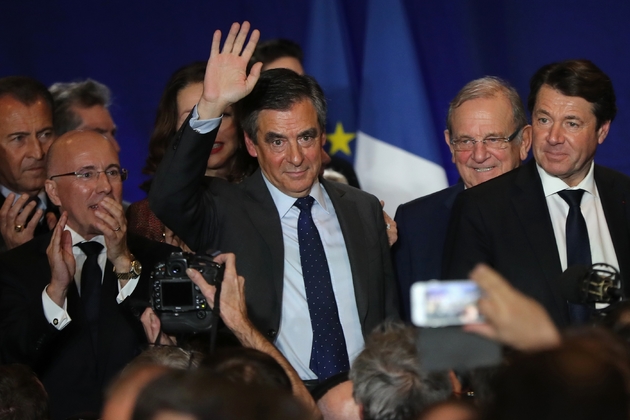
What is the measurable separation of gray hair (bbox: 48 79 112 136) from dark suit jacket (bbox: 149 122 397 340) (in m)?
1.42

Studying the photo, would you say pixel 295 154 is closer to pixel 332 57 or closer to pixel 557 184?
pixel 557 184

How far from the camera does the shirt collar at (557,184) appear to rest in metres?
3.38

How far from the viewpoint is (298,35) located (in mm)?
5559

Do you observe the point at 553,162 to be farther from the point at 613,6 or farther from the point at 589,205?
the point at 613,6

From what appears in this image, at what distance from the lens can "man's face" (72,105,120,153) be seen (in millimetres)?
4574

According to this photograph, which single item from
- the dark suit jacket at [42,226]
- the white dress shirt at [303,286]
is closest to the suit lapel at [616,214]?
the white dress shirt at [303,286]

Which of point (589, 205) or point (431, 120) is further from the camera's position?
point (431, 120)

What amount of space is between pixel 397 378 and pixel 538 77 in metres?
1.73

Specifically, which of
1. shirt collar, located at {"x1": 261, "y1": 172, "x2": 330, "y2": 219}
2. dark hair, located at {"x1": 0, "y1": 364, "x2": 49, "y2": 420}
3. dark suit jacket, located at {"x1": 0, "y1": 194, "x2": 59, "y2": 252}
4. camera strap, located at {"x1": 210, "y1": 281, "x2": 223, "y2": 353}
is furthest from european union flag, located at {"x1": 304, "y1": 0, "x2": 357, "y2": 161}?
dark hair, located at {"x1": 0, "y1": 364, "x2": 49, "y2": 420}

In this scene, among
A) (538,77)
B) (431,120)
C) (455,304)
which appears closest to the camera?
(455,304)

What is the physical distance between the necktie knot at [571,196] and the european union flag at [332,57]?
7.22ft

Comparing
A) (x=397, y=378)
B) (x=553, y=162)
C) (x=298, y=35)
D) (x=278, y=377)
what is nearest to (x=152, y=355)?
(x=278, y=377)

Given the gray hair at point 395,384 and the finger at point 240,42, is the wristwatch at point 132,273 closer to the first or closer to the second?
the finger at point 240,42

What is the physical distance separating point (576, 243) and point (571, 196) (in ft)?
0.58
